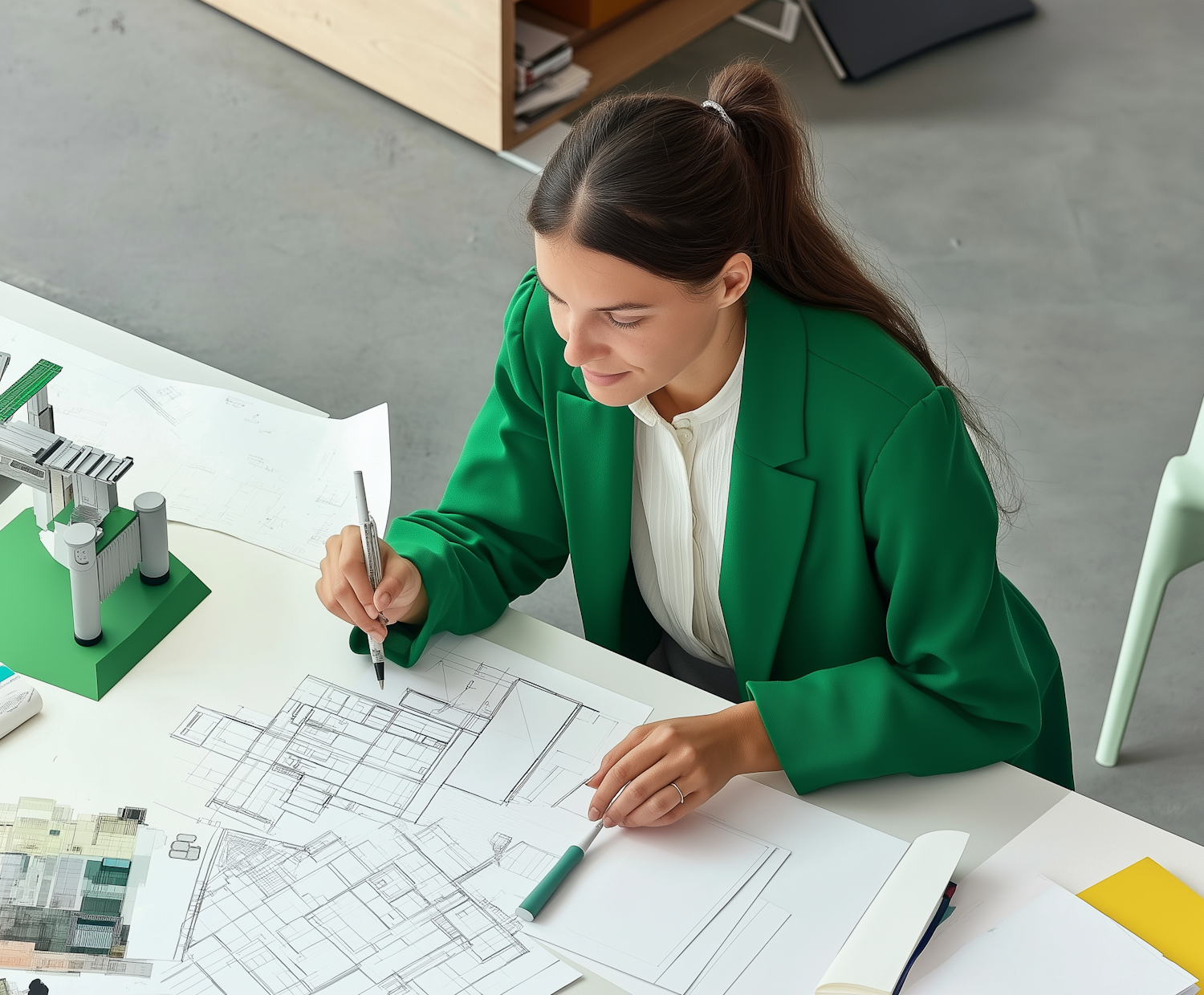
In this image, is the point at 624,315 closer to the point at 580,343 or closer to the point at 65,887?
the point at 580,343

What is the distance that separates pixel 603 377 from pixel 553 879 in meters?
0.43

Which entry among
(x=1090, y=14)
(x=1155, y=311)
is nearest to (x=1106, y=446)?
(x=1155, y=311)

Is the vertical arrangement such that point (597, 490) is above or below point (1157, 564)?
above

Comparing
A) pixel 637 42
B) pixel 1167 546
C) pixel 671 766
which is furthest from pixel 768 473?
pixel 637 42

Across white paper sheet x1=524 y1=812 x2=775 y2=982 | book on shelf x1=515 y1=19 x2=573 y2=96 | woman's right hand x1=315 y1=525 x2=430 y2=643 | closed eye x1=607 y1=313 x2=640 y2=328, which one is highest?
closed eye x1=607 y1=313 x2=640 y2=328

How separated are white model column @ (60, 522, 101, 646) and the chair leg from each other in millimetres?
1362

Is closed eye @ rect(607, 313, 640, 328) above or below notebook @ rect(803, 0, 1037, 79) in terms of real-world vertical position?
above

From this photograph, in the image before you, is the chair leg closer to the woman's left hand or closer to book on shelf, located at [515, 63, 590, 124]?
the woman's left hand

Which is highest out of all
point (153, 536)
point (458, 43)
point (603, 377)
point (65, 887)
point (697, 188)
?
point (697, 188)

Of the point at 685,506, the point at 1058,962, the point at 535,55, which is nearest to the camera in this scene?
the point at 1058,962

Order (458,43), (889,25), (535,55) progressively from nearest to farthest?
(458,43) < (535,55) < (889,25)

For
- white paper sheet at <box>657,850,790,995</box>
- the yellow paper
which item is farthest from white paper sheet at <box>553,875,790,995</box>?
the yellow paper

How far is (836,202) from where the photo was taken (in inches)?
132

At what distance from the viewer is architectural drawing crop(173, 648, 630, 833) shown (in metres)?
1.21
